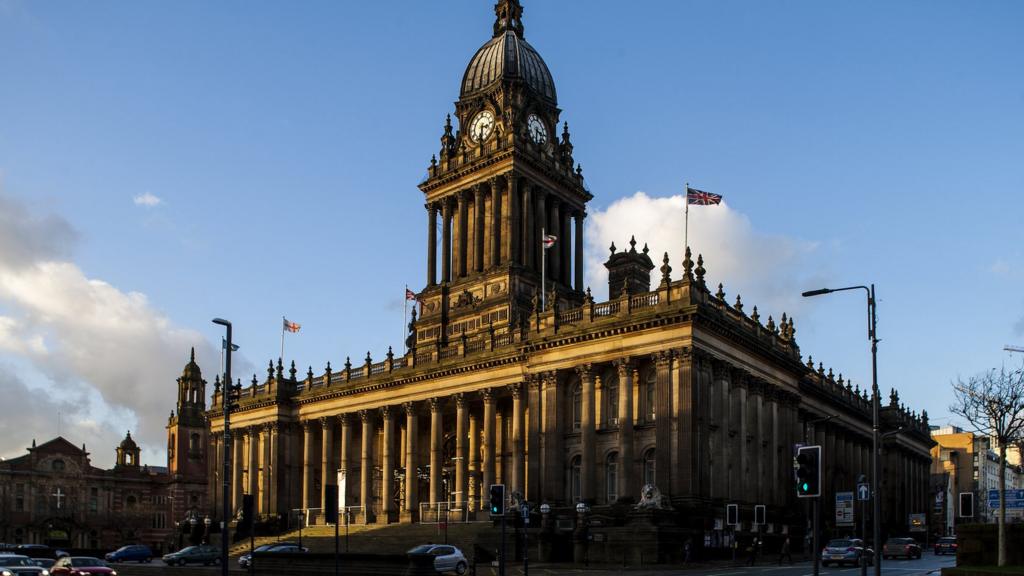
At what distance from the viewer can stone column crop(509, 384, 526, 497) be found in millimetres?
74625

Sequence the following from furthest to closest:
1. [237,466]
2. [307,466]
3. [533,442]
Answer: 1. [237,466]
2. [307,466]
3. [533,442]

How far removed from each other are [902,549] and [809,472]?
171 ft

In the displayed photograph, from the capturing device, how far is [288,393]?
99.1 m

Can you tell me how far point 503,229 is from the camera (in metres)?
92.8

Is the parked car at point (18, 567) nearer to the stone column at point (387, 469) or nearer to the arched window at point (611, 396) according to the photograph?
the stone column at point (387, 469)

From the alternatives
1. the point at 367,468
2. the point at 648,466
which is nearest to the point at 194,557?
the point at 367,468

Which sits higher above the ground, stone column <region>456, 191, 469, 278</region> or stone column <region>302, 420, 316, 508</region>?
stone column <region>456, 191, 469, 278</region>

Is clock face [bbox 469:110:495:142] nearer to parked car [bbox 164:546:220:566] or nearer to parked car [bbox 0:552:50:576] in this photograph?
parked car [bbox 164:546:220:566]

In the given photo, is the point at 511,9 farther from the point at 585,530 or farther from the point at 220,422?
the point at 585,530

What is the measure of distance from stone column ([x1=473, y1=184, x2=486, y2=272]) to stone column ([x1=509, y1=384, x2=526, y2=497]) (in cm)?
1899

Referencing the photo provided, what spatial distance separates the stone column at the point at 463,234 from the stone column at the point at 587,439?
1091 inches

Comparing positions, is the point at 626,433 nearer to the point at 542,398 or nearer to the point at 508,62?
the point at 542,398

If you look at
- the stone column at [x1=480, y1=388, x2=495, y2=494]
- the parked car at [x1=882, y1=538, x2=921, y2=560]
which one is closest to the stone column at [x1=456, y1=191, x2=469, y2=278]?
the stone column at [x1=480, y1=388, x2=495, y2=494]

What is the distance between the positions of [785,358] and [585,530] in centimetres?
2371
